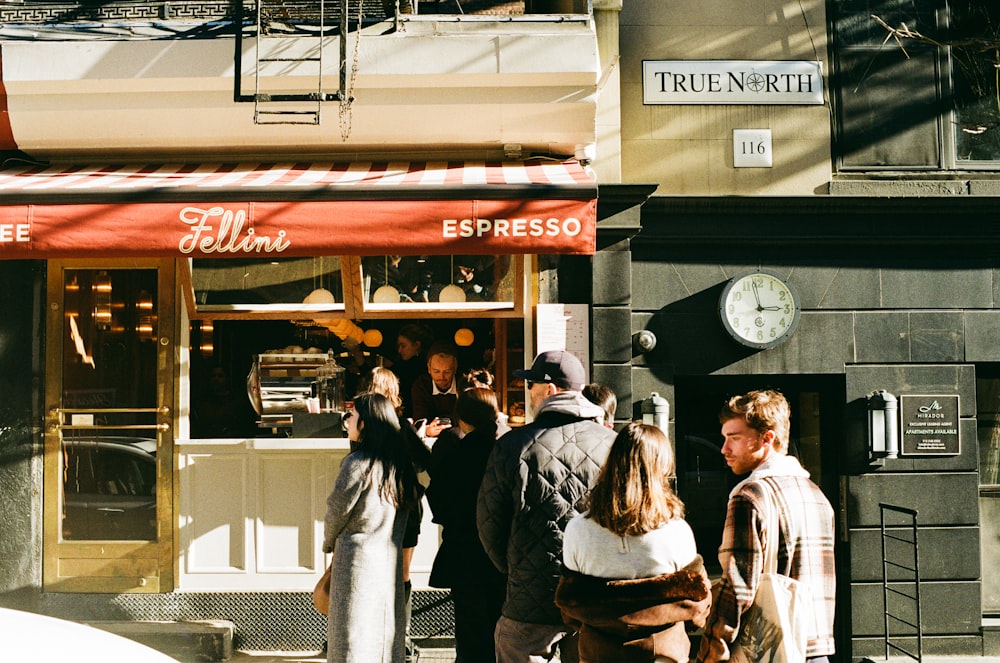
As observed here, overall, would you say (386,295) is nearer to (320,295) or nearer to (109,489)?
(320,295)

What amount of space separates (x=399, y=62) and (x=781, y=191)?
3.28 metres

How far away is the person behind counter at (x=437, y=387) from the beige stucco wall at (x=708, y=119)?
208 cm

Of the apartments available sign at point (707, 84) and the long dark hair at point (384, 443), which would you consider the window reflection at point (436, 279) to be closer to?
the apartments available sign at point (707, 84)

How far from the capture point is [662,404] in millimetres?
7332

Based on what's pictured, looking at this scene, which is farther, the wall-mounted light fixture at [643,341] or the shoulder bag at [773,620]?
the wall-mounted light fixture at [643,341]

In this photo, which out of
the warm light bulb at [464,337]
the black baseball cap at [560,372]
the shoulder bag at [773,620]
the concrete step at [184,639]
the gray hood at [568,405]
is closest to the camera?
the shoulder bag at [773,620]

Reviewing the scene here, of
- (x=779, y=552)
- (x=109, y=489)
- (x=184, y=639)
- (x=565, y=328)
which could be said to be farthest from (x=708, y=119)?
(x=184, y=639)

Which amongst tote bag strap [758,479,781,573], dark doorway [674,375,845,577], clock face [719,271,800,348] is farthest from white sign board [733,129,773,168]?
tote bag strap [758,479,781,573]

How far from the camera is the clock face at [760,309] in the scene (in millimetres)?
7555

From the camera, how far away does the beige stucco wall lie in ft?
25.2

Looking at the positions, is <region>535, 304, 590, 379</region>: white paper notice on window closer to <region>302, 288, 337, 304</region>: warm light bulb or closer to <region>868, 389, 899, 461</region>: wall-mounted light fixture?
<region>302, 288, 337, 304</region>: warm light bulb

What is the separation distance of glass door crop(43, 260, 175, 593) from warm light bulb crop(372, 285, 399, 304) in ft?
5.50

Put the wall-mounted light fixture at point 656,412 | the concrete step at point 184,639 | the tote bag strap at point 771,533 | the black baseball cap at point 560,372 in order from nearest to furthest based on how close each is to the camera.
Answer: the tote bag strap at point 771,533 < the black baseball cap at point 560,372 < the concrete step at point 184,639 < the wall-mounted light fixture at point 656,412

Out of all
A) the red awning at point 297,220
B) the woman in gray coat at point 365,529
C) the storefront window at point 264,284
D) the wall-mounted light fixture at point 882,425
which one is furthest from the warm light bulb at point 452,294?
the wall-mounted light fixture at point 882,425
